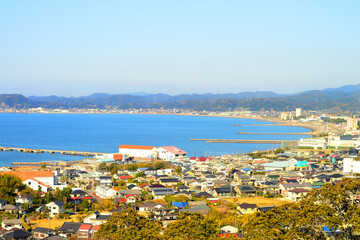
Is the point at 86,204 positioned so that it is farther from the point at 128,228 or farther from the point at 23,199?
the point at 128,228

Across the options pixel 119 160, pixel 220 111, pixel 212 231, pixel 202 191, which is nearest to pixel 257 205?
pixel 202 191

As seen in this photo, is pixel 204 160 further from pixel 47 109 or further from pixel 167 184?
pixel 47 109

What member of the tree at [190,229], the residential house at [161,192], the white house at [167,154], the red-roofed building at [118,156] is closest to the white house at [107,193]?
the residential house at [161,192]

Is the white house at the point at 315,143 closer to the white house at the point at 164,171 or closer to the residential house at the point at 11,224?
the white house at the point at 164,171

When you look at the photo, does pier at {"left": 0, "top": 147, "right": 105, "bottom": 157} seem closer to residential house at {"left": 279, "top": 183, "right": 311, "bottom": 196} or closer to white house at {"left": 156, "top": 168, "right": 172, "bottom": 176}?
white house at {"left": 156, "top": 168, "right": 172, "bottom": 176}

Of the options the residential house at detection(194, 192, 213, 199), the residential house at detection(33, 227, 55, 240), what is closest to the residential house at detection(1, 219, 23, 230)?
the residential house at detection(33, 227, 55, 240)

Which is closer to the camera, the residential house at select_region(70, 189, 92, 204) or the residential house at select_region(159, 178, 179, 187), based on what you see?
the residential house at select_region(70, 189, 92, 204)
